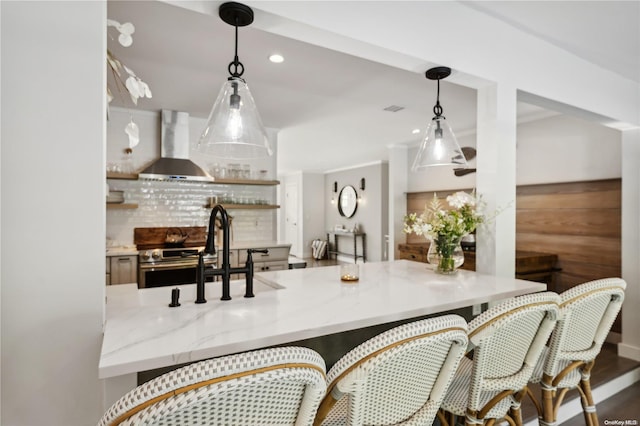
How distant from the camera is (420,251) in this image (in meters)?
4.59

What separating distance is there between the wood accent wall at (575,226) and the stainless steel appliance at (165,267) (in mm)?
3597

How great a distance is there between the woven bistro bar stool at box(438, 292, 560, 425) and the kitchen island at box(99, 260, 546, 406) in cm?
24

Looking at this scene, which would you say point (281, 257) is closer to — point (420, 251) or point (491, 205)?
point (420, 251)

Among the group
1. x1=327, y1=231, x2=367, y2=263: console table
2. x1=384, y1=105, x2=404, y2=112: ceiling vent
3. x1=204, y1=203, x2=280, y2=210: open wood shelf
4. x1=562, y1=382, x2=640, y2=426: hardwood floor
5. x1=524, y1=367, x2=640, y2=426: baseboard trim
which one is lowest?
x1=562, y1=382, x2=640, y2=426: hardwood floor

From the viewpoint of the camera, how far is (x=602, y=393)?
2.65 meters

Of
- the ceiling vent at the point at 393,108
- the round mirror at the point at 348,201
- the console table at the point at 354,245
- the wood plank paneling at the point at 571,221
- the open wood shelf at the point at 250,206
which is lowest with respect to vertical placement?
the console table at the point at 354,245

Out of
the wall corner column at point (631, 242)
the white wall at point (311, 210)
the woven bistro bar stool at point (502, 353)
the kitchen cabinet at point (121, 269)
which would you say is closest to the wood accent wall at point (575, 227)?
the wall corner column at point (631, 242)

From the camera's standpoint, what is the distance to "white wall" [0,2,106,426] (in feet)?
3.43

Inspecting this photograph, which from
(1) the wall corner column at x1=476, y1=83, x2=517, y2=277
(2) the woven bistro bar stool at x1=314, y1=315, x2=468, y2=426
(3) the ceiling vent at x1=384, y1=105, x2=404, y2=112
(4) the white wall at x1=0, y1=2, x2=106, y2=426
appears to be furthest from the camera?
(3) the ceiling vent at x1=384, y1=105, x2=404, y2=112

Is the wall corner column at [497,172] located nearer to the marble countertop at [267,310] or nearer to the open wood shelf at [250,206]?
the marble countertop at [267,310]

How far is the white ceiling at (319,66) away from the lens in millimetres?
2143

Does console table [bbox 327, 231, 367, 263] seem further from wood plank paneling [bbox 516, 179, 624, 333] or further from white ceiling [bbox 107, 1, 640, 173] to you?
wood plank paneling [bbox 516, 179, 624, 333]

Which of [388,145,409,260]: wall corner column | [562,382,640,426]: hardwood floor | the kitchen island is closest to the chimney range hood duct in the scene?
the kitchen island

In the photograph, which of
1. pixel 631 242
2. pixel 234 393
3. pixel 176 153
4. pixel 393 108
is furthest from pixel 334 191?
pixel 234 393
